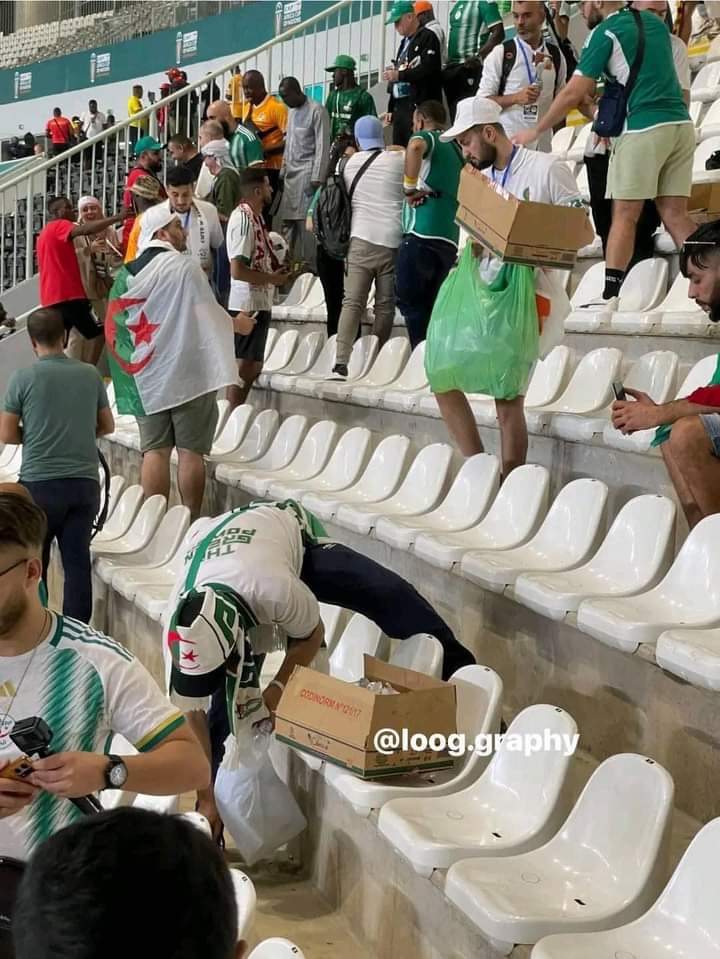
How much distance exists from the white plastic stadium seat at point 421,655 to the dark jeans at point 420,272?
237cm

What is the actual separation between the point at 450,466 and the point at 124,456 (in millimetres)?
2984

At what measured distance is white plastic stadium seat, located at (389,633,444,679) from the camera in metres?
2.86

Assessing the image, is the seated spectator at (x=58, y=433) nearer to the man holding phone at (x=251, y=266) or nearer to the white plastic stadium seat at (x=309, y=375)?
the white plastic stadium seat at (x=309, y=375)

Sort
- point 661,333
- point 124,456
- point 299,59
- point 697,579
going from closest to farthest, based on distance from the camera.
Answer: point 697,579 < point 661,333 < point 124,456 < point 299,59

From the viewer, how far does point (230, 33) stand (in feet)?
51.9

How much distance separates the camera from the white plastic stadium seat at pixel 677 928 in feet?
5.91

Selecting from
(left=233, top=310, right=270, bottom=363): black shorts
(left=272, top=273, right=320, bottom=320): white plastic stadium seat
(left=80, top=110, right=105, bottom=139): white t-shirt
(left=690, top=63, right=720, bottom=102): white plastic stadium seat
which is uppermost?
(left=80, top=110, right=105, bottom=139): white t-shirt

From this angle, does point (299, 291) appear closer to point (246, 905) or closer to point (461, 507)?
point (461, 507)

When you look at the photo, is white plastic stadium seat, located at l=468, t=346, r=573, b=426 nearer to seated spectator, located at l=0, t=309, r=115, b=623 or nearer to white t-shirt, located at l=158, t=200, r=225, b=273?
seated spectator, located at l=0, t=309, r=115, b=623

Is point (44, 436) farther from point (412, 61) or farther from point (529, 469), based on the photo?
point (412, 61)

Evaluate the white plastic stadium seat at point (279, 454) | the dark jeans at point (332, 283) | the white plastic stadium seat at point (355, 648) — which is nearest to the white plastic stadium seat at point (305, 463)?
the white plastic stadium seat at point (279, 454)

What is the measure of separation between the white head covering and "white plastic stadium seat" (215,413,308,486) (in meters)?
0.98

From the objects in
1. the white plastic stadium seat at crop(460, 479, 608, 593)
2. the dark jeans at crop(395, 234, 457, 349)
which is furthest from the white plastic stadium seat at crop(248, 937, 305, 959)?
the dark jeans at crop(395, 234, 457, 349)

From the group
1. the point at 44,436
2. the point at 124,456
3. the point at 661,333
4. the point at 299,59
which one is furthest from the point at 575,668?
the point at 299,59
